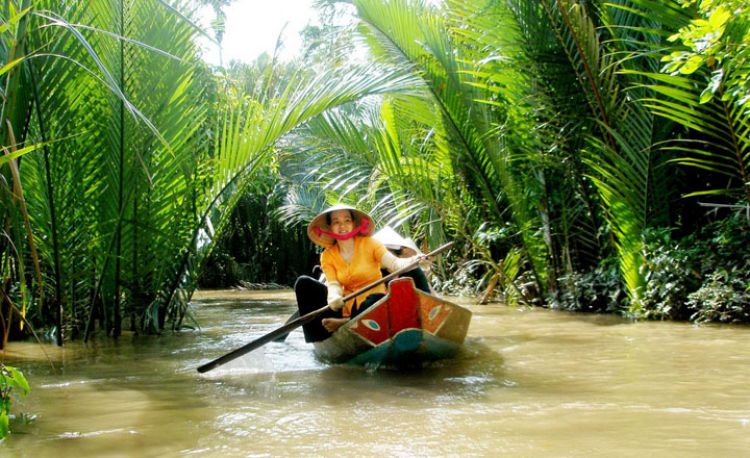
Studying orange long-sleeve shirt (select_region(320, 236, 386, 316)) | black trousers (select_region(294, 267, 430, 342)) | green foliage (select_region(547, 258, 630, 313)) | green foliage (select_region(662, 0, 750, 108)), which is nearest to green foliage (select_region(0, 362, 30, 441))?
black trousers (select_region(294, 267, 430, 342))

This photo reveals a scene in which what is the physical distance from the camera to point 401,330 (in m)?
4.20

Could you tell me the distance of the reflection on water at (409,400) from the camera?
107 inches

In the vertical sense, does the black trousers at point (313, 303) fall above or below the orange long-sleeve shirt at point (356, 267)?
below

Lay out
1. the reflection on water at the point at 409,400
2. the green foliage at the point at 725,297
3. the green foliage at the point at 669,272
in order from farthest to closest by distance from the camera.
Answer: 1. the green foliage at the point at 669,272
2. the green foliage at the point at 725,297
3. the reflection on water at the point at 409,400

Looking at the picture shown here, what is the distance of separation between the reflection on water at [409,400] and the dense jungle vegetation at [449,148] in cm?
71

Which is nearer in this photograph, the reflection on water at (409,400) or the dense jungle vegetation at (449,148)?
the reflection on water at (409,400)

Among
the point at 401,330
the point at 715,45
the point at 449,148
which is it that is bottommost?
the point at 401,330

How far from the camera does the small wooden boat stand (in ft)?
13.5

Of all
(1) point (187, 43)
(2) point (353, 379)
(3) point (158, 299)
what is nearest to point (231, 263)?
(3) point (158, 299)

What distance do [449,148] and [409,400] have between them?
507cm

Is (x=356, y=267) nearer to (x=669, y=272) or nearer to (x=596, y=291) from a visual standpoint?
(x=669, y=272)

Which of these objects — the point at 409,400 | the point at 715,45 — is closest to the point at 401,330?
the point at 409,400

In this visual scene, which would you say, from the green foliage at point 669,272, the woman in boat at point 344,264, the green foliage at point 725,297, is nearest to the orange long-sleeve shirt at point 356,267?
the woman in boat at point 344,264

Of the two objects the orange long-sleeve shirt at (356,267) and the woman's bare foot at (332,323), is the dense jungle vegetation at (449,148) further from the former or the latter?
the woman's bare foot at (332,323)
